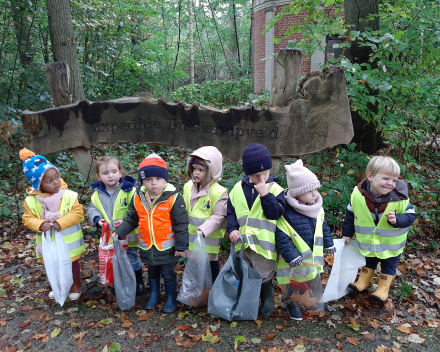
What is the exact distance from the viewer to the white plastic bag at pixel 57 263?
291 centimetres

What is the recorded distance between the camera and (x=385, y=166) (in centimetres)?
269

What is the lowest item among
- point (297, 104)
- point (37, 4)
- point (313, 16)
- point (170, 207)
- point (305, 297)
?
point (305, 297)

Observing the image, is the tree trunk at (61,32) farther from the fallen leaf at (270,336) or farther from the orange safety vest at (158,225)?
the fallen leaf at (270,336)

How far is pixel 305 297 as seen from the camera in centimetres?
273

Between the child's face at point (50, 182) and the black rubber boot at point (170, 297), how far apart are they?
4.54ft

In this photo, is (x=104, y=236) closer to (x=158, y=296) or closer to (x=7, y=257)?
(x=158, y=296)

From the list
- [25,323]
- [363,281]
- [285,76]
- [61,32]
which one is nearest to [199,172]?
[285,76]

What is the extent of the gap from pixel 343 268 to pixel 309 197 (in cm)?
93

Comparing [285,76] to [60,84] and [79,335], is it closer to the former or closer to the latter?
[60,84]

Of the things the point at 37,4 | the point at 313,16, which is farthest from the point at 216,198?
the point at 37,4

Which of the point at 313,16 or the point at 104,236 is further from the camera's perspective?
the point at 313,16

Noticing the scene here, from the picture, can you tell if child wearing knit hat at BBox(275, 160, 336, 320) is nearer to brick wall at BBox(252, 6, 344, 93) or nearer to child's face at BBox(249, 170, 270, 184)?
child's face at BBox(249, 170, 270, 184)

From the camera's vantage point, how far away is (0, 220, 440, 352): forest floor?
254 centimetres

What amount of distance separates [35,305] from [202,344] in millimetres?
1783
